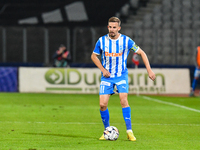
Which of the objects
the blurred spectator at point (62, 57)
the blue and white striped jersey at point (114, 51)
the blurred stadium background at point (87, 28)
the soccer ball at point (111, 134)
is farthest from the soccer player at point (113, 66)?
the blurred stadium background at point (87, 28)

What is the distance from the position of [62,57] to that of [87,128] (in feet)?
47.3

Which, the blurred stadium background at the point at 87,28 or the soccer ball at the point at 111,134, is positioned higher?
the blurred stadium background at the point at 87,28

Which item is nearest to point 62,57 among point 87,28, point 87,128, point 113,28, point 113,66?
point 87,28

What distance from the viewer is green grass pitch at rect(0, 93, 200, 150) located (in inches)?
256

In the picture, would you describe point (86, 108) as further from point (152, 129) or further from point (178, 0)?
point (178, 0)

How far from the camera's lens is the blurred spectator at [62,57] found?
22503 mm

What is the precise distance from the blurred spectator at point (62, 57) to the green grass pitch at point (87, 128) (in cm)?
932

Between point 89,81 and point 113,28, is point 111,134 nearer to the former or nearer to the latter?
point 113,28

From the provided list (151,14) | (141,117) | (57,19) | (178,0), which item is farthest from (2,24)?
(141,117)

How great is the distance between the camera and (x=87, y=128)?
28.1 feet

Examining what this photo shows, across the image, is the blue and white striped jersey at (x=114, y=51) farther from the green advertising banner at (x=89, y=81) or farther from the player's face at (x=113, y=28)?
the green advertising banner at (x=89, y=81)

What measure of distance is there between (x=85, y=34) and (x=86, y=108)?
11355mm

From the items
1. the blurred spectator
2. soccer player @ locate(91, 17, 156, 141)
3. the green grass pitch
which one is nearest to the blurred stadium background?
the blurred spectator

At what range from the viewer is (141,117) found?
35.3ft
